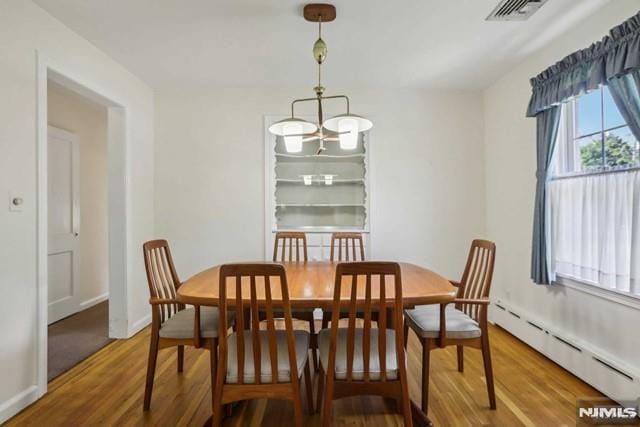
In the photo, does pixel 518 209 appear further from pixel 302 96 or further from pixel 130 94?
pixel 130 94

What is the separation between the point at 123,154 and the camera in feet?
10.4

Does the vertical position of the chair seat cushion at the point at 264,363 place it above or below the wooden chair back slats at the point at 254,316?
below

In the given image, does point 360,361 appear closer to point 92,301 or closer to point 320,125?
point 320,125

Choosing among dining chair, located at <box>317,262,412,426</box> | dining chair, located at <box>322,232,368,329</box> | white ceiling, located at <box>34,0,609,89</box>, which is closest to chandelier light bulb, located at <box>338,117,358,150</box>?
white ceiling, located at <box>34,0,609,89</box>

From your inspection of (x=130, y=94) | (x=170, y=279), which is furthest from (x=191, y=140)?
(x=170, y=279)

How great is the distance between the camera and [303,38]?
8.55 feet

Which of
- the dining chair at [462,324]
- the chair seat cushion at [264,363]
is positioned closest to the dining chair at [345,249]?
the dining chair at [462,324]

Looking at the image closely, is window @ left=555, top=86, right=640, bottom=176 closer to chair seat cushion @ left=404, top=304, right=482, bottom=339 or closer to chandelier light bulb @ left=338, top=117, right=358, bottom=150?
chair seat cushion @ left=404, top=304, right=482, bottom=339

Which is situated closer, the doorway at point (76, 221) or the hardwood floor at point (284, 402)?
the hardwood floor at point (284, 402)

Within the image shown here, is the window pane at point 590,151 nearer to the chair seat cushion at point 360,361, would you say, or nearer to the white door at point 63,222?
the chair seat cushion at point 360,361

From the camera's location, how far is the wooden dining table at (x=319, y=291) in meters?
1.70

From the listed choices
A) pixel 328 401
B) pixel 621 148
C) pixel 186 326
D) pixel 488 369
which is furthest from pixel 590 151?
pixel 186 326

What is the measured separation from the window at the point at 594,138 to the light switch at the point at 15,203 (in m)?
3.66

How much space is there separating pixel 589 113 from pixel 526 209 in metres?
0.91
